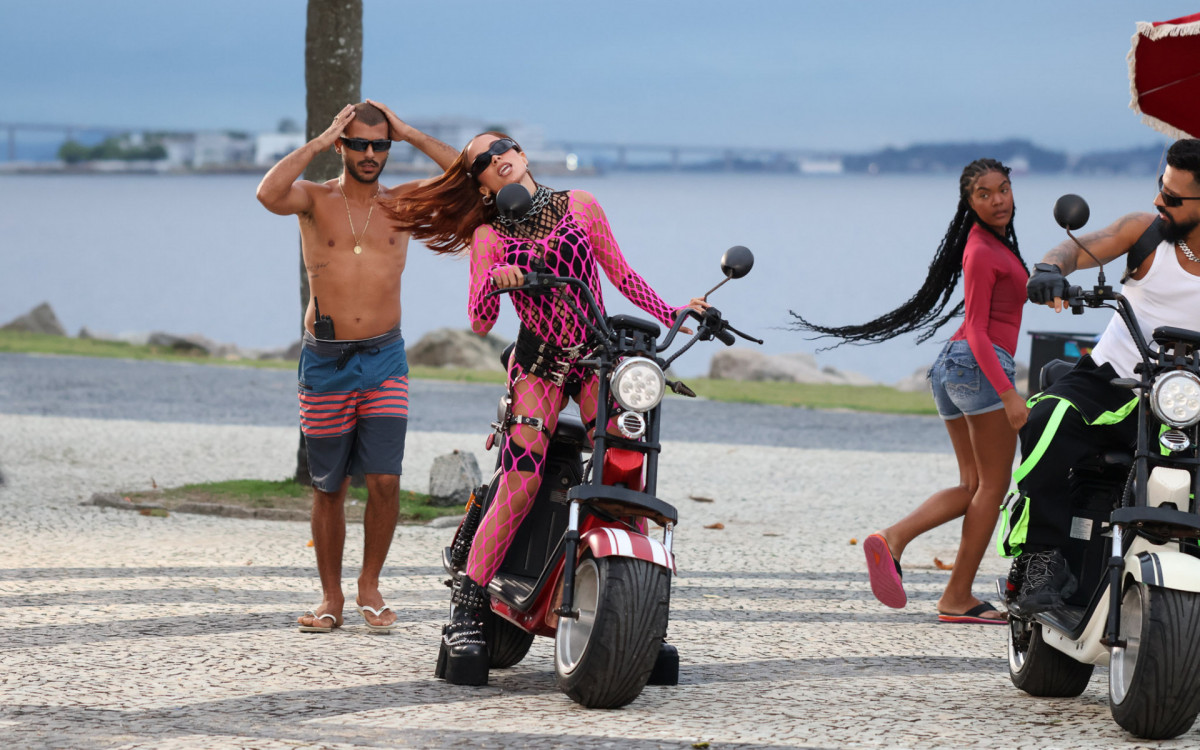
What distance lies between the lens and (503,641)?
576 cm

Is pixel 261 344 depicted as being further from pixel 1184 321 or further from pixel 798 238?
pixel 798 238

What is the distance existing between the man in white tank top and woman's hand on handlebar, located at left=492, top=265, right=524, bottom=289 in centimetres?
178

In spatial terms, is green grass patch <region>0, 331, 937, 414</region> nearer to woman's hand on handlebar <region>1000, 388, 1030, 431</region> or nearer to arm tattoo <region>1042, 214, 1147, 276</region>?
woman's hand on handlebar <region>1000, 388, 1030, 431</region>

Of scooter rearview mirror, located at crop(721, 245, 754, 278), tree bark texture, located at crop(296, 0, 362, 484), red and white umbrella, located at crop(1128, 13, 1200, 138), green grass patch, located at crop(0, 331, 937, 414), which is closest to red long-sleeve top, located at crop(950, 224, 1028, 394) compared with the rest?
red and white umbrella, located at crop(1128, 13, 1200, 138)

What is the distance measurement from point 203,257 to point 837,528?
97.4 metres

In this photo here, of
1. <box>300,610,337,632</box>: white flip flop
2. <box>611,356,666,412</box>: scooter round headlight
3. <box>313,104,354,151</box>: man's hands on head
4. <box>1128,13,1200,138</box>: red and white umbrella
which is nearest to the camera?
<box>611,356,666,412</box>: scooter round headlight

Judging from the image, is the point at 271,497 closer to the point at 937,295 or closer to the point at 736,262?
the point at 937,295

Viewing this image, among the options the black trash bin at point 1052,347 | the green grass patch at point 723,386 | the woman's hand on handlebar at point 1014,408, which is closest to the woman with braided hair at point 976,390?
the woman's hand on handlebar at point 1014,408

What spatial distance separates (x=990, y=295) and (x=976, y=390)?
0.42 metres

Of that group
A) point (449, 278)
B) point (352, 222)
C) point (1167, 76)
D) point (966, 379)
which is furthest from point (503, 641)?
point (449, 278)

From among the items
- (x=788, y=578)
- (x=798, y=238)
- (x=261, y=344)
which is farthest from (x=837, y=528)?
(x=798, y=238)

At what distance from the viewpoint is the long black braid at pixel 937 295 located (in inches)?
283

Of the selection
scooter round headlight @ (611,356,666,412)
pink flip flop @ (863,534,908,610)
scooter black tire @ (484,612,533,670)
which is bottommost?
scooter black tire @ (484,612,533,670)

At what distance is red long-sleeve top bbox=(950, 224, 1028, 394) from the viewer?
6.77 m
